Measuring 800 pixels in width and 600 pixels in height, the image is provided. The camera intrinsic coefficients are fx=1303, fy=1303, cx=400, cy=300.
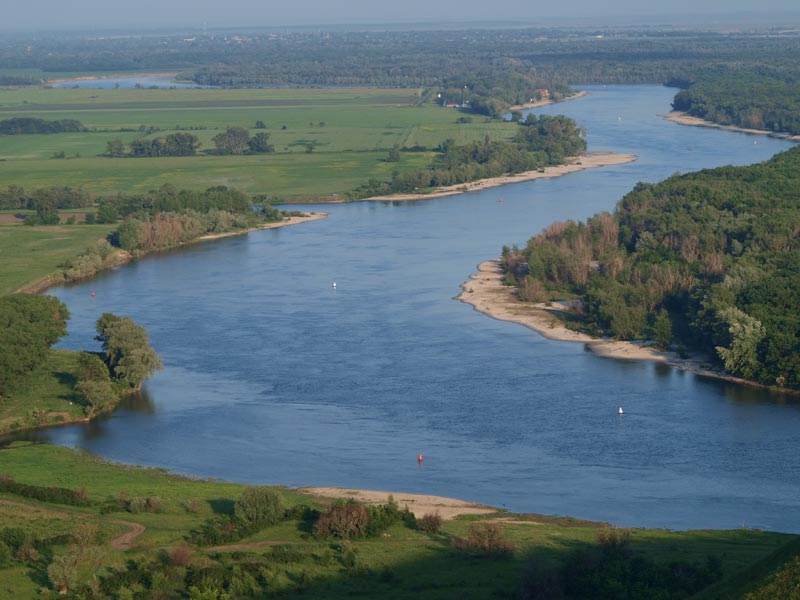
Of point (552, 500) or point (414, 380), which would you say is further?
point (414, 380)

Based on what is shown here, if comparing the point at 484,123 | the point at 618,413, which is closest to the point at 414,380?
the point at 618,413

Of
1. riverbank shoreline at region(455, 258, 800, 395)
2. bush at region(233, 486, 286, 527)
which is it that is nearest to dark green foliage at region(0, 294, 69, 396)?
bush at region(233, 486, 286, 527)

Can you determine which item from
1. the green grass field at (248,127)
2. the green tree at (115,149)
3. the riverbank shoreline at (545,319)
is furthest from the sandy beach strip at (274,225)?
the green tree at (115,149)

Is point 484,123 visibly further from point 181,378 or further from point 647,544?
point 647,544

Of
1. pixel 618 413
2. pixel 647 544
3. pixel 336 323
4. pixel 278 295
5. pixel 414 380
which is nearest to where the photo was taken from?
pixel 647 544

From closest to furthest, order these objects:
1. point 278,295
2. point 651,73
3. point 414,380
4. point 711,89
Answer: point 414,380, point 278,295, point 711,89, point 651,73

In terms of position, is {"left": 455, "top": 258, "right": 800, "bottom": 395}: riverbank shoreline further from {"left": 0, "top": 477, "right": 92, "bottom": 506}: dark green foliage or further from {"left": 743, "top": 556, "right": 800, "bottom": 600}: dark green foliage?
{"left": 743, "top": 556, "right": 800, "bottom": 600}: dark green foliage
